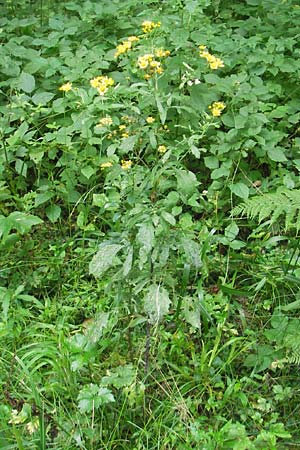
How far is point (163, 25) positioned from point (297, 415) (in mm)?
2094

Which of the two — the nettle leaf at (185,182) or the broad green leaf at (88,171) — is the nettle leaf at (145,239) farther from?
the broad green leaf at (88,171)

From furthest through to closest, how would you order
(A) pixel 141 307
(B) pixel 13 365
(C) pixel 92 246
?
(C) pixel 92 246, (B) pixel 13 365, (A) pixel 141 307

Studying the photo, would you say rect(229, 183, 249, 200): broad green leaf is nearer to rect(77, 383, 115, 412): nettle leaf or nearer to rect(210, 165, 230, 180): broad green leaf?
rect(210, 165, 230, 180): broad green leaf

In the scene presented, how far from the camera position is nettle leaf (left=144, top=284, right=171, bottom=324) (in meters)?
1.88

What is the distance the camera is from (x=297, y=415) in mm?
2205

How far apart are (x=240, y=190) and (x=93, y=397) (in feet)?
4.35

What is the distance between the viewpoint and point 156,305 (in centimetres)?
189

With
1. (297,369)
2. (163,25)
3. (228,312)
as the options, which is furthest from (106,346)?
(163,25)

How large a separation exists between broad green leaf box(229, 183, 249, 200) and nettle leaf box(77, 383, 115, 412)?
125 centimetres

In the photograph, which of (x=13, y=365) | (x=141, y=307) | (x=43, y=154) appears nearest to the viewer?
(x=141, y=307)

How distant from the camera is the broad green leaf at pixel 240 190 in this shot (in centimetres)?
289

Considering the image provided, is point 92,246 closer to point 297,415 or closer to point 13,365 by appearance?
point 13,365

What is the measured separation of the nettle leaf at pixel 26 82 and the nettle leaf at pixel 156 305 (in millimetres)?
1777

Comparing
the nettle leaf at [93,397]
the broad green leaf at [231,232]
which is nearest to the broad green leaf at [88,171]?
the broad green leaf at [231,232]
